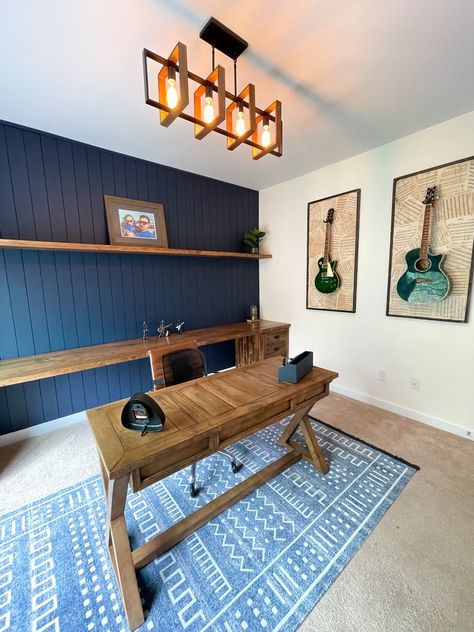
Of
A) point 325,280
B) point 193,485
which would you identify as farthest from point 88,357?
point 325,280

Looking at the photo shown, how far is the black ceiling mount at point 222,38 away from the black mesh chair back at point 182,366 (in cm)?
187

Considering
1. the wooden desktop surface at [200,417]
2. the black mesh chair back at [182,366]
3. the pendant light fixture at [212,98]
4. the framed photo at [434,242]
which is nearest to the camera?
the wooden desktop surface at [200,417]

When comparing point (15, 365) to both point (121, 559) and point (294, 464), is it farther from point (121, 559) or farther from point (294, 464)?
point (294, 464)

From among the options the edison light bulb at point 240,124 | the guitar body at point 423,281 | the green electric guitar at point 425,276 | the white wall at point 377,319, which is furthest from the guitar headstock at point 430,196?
the edison light bulb at point 240,124

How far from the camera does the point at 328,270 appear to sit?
2914 millimetres

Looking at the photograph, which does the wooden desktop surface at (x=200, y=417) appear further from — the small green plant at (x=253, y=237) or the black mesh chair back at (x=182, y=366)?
the small green plant at (x=253, y=237)

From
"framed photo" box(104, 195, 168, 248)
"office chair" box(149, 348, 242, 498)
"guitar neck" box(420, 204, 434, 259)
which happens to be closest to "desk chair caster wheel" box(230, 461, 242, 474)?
"office chair" box(149, 348, 242, 498)

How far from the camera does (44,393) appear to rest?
2.34m

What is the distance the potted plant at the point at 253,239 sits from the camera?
3477mm

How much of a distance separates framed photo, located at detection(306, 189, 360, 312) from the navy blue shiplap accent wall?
122 cm

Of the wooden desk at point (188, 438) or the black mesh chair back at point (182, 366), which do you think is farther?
the black mesh chair back at point (182, 366)

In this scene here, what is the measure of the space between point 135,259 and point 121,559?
7.87ft

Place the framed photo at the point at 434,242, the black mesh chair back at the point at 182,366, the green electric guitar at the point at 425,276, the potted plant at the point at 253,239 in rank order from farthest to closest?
the potted plant at the point at 253,239
the green electric guitar at the point at 425,276
the framed photo at the point at 434,242
the black mesh chair back at the point at 182,366

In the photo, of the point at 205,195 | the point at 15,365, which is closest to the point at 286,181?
the point at 205,195
